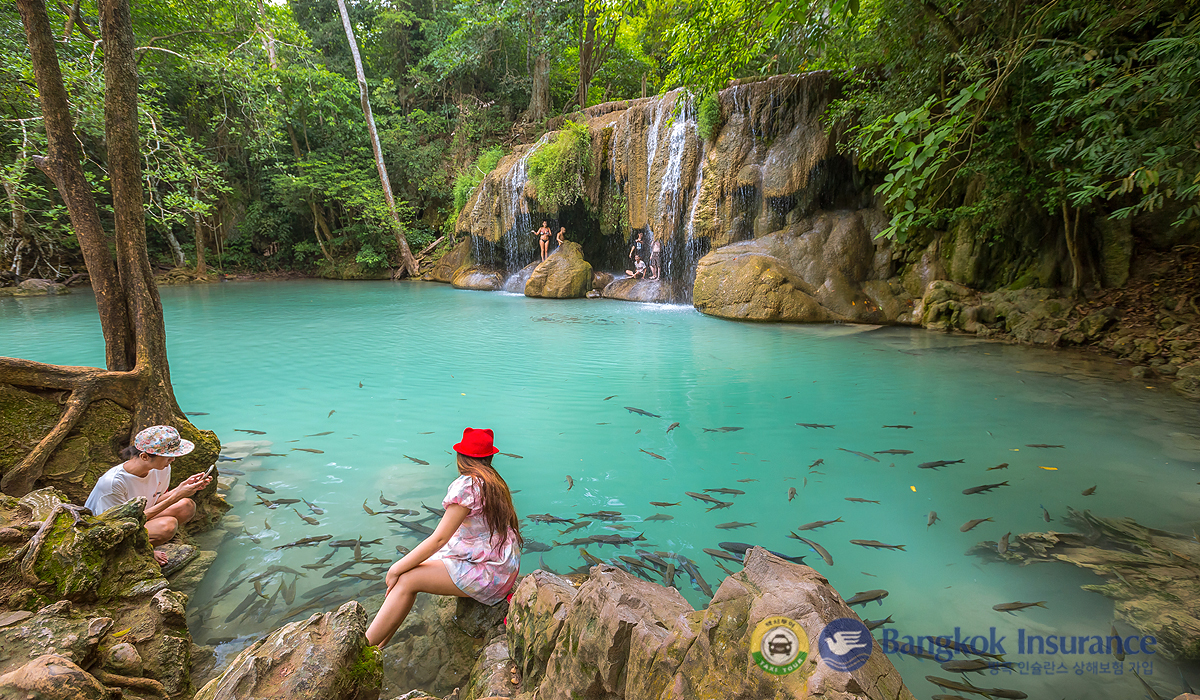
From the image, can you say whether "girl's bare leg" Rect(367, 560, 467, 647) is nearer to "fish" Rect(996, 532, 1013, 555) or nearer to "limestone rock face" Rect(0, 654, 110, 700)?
"limestone rock face" Rect(0, 654, 110, 700)

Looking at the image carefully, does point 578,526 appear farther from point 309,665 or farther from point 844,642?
point 844,642

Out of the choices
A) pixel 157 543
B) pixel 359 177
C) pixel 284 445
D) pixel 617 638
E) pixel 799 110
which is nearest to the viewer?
pixel 617 638

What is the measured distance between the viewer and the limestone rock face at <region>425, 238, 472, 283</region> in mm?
20594

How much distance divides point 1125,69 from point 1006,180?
3923 millimetres

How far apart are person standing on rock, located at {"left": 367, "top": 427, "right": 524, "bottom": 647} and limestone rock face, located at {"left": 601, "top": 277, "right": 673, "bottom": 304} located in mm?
12258

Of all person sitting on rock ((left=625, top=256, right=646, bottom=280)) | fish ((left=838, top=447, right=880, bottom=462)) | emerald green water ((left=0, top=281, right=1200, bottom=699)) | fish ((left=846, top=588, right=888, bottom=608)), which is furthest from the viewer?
person sitting on rock ((left=625, top=256, right=646, bottom=280))

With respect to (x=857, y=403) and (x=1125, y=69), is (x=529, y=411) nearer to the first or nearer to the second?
(x=857, y=403)

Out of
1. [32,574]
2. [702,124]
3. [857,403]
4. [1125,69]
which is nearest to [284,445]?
[32,574]

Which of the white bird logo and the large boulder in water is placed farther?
the large boulder in water

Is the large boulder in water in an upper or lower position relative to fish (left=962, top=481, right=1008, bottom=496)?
upper

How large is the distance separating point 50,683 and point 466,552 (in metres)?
1.39

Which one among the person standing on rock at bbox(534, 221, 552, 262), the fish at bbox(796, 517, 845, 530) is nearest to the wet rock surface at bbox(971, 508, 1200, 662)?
the fish at bbox(796, 517, 845, 530)

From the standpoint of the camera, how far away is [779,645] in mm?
1341

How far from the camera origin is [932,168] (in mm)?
2998
